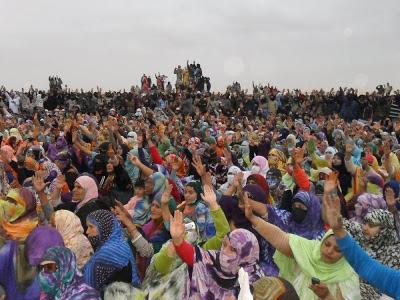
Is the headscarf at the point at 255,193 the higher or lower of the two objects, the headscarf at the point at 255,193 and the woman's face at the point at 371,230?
the lower

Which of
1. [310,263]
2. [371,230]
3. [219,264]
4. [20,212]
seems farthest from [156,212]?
[371,230]

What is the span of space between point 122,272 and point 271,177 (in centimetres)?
352

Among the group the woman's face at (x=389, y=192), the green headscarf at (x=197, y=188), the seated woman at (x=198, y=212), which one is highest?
the woman's face at (x=389, y=192)

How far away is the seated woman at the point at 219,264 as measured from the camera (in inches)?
120

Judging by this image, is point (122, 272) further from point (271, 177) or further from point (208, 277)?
point (271, 177)

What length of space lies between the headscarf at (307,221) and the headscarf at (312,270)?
0.74 metres

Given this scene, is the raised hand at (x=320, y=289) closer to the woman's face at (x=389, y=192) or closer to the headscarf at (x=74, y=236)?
the headscarf at (x=74, y=236)

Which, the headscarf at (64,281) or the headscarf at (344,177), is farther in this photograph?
the headscarf at (344,177)

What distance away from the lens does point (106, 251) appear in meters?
3.11

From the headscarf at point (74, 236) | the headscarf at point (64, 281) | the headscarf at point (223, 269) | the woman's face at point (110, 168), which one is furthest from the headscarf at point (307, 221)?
the woman's face at point (110, 168)

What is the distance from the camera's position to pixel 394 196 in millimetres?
4812

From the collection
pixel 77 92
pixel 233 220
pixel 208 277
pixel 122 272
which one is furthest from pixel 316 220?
pixel 77 92

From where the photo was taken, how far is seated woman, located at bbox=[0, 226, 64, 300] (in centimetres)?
301

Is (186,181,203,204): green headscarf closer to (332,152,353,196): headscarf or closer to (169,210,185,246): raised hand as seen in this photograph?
(169,210,185,246): raised hand
